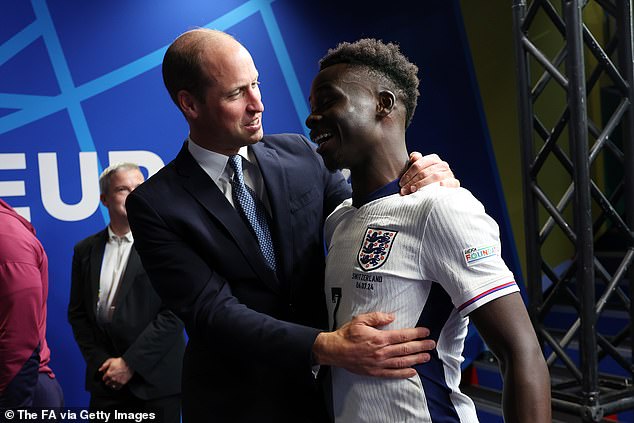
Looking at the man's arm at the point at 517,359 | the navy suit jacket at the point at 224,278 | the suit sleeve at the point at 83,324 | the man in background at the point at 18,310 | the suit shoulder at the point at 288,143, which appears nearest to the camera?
the man's arm at the point at 517,359

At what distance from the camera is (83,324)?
2.85 metres

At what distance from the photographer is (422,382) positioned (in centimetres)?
→ 120

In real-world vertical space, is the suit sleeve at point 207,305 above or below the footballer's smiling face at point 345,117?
below

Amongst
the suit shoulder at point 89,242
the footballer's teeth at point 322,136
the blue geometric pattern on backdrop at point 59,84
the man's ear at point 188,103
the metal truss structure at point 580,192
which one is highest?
the blue geometric pattern on backdrop at point 59,84

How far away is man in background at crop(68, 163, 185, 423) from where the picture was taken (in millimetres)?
2654

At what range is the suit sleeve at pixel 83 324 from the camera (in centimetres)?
272

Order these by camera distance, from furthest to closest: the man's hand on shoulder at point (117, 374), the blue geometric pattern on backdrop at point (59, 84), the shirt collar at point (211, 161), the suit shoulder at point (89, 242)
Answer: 1. the blue geometric pattern on backdrop at point (59, 84)
2. the suit shoulder at point (89, 242)
3. the man's hand on shoulder at point (117, 374)
4. the shirt collar at point (211, 161)

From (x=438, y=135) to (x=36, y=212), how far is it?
299cm

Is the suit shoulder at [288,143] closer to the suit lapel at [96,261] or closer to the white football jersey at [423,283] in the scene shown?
the white football jersey at [423,283]

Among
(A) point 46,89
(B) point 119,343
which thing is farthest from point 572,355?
(A) point 46,89

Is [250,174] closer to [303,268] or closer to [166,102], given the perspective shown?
[303,268]

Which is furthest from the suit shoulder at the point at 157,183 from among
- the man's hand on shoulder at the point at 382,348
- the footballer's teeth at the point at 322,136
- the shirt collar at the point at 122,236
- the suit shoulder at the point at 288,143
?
the shirt collar at the point at 122,236

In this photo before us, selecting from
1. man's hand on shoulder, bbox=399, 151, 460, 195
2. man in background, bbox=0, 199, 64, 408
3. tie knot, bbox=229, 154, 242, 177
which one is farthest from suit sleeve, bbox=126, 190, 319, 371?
man in background, bbox=0, 199, 64, 408

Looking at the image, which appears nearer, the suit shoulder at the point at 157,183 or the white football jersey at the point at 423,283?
the white football jersey at the point at 423,283
